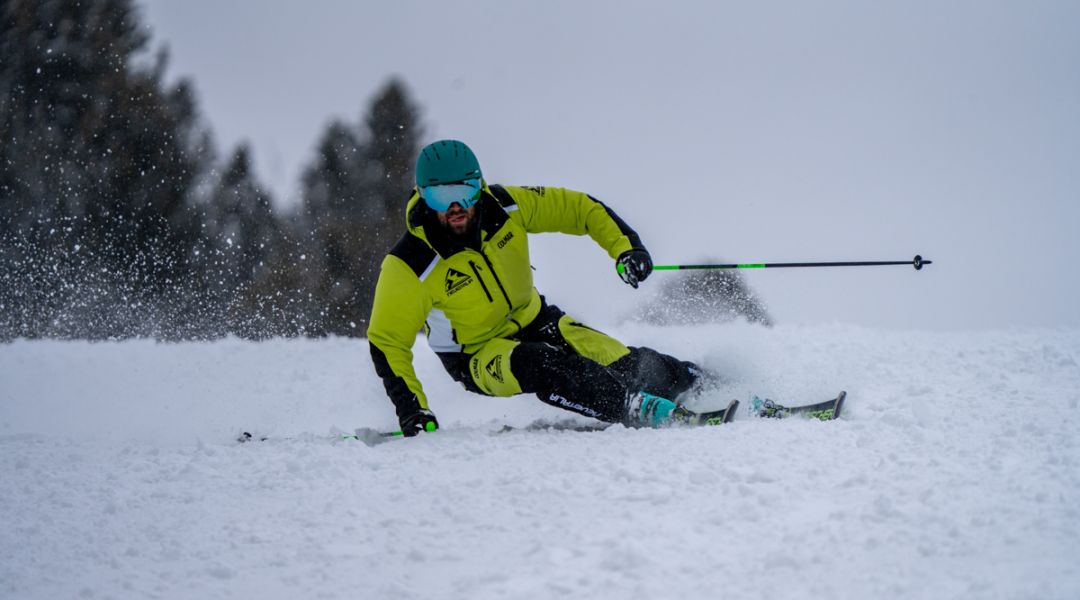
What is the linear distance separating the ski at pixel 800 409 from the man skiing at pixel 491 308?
0.29 metres

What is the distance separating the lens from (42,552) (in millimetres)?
2766

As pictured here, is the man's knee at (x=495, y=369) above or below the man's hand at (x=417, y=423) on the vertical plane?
above

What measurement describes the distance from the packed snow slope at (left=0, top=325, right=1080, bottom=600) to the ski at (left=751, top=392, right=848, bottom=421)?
0.11 m

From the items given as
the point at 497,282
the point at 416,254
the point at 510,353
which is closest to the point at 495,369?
the point at 510,353

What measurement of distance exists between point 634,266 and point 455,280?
98cm

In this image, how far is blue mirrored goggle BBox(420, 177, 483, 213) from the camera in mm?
4500

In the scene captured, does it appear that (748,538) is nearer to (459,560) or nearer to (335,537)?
(459,560)

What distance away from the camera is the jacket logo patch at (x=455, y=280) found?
4.74m

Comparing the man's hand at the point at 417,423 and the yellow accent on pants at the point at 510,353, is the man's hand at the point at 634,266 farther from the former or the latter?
the man's hand at the point at 417,423

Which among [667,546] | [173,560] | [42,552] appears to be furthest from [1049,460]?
[42,552]

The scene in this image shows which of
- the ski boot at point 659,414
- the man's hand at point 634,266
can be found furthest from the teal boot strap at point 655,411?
the man's hand at point 634,266

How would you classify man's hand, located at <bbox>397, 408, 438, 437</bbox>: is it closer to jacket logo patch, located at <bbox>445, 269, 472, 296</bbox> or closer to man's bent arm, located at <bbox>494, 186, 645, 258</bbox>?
jacket logo patch, located at <bbox>445, 269, 472, 296</bbox>

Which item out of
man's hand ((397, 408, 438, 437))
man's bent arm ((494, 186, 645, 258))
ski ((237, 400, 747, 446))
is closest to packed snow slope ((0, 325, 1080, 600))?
man's hand ((397, 408, 438, 437))

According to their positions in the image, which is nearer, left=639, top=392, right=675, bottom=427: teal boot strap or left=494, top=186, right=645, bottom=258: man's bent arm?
left=639, top=392, right=675, bottom=427: teal boot strap
